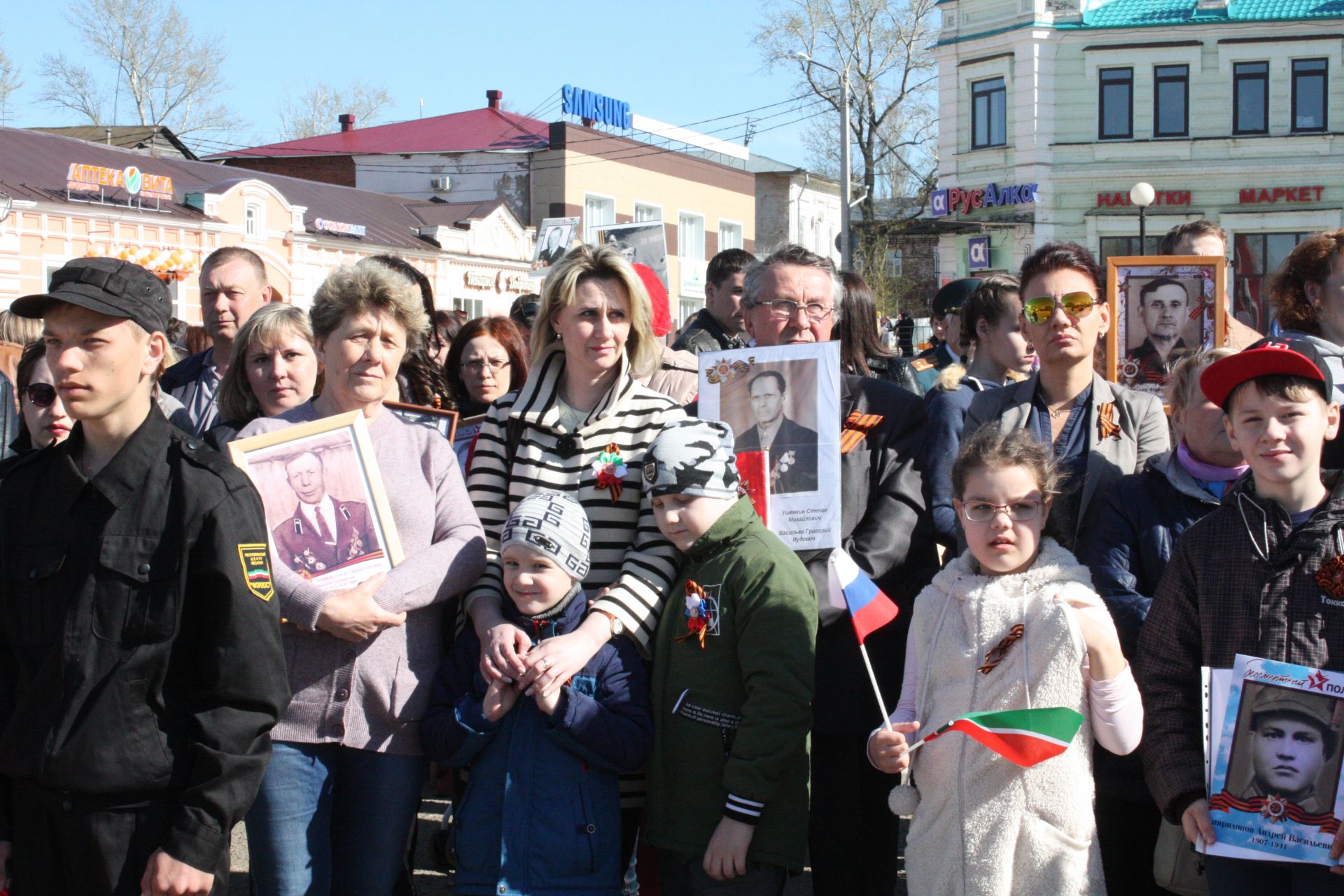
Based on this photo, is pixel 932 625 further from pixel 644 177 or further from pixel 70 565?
pixel 644 177

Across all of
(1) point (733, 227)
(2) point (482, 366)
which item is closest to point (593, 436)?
(2) point (482, 366)

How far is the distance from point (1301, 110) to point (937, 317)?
2690 cm

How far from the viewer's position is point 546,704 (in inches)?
132

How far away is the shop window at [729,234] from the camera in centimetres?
4875

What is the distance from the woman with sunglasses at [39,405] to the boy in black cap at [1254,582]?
3990mm

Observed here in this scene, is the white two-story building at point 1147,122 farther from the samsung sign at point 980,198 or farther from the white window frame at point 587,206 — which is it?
the white window frame at point 587,206

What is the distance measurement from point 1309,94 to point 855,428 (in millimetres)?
31534

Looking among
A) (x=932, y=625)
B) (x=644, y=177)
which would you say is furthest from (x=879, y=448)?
(x=644, y=177)

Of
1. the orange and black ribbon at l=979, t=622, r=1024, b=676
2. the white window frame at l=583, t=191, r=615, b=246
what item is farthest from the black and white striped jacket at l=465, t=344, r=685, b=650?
the white window frame at l=583, t=191, r=615, b=246

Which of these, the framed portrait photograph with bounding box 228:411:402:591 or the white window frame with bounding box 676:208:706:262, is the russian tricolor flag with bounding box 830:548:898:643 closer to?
the framed portrait photograph with bounding box 228:411:402:591

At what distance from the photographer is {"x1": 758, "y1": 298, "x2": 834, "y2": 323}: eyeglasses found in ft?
13.3

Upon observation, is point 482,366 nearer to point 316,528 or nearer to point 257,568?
point 316,528

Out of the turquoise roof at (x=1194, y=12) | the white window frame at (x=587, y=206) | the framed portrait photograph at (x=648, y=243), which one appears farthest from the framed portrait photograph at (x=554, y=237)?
the white window frame at (x=587, y=206)

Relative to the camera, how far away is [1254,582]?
3027 mm
